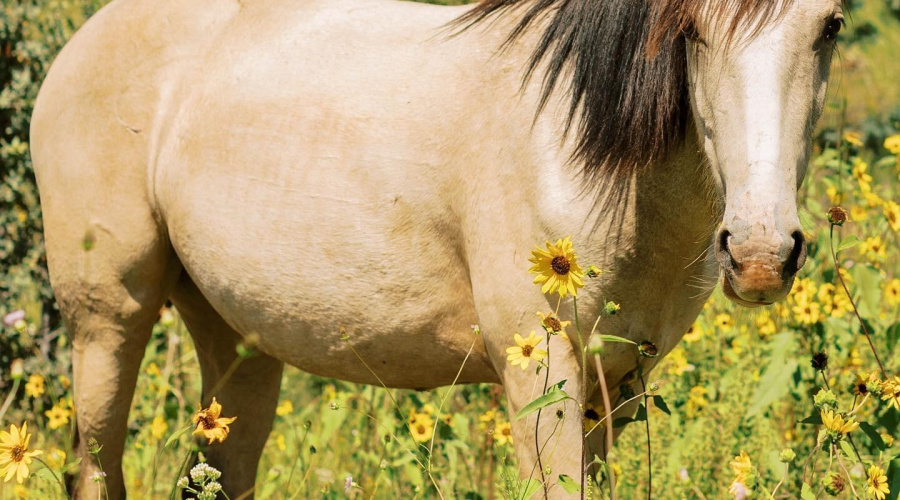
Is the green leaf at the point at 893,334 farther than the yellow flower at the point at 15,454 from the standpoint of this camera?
Yes

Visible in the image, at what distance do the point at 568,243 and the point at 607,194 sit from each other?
325 millimetres

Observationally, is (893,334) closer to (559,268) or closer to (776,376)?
(776,376)

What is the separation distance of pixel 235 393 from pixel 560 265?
1.85 metres

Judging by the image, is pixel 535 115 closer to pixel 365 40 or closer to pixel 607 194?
pixel 607 194

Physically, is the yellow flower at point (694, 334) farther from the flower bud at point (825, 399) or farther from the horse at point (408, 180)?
the flower bud at point (825, 399)

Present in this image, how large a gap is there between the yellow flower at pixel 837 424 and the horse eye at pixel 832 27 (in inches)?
30.1

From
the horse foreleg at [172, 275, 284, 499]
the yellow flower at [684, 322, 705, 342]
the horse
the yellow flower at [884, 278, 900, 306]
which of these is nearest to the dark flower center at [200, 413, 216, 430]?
the horse

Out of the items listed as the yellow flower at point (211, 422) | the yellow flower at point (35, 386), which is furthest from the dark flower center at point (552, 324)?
the yellow flower at point (35, 386)

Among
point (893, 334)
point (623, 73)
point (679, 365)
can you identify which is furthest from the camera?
point (679, 365)

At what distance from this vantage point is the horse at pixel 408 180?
1.96 metres

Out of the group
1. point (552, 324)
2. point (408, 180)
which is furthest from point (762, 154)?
point (408, 180)

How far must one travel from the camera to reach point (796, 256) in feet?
5.92

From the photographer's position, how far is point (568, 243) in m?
1.93

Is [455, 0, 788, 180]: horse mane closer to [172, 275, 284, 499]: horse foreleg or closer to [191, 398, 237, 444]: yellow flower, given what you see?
[191, 398, 237, 444]: yellow flower
